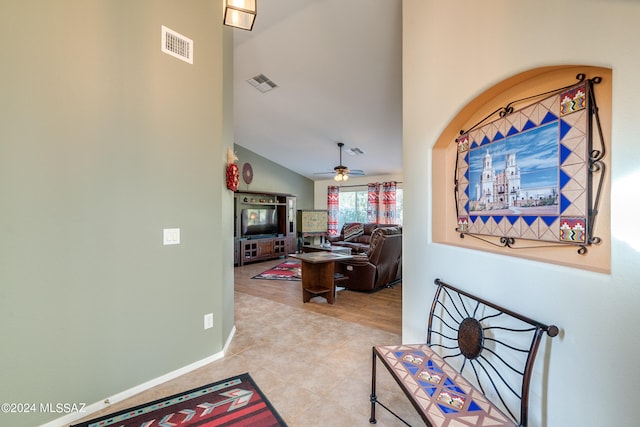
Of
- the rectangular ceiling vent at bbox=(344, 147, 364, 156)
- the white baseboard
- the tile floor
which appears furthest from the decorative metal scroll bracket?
the rectangular ceiling vent at bbox=(344, 147, 364, 156)

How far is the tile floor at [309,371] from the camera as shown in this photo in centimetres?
174

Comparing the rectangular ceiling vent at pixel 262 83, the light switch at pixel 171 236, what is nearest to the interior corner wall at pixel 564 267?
the light switch at pixel 171 236

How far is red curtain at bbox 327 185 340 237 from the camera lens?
8883 millimetres

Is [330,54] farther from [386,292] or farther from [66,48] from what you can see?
[386,292]

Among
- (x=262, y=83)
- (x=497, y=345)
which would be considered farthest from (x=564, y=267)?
(x=262, y=83)

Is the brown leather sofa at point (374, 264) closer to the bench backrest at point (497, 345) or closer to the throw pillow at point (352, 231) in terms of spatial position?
the bench backrest at point (497, 345)

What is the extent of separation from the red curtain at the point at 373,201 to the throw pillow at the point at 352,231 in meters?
0.70

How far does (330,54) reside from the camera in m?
3.49

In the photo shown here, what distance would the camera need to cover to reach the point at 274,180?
27.2ft

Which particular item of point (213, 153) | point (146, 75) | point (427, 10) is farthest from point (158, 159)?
point (427, 10)

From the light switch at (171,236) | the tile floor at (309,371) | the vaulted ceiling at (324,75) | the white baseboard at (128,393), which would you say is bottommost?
the tile floor at (309,371)

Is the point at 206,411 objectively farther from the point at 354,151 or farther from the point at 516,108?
the point at 354,151

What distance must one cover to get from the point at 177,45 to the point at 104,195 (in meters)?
1.29

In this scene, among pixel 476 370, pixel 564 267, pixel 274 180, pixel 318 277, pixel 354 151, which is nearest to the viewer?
pixel 564 267
